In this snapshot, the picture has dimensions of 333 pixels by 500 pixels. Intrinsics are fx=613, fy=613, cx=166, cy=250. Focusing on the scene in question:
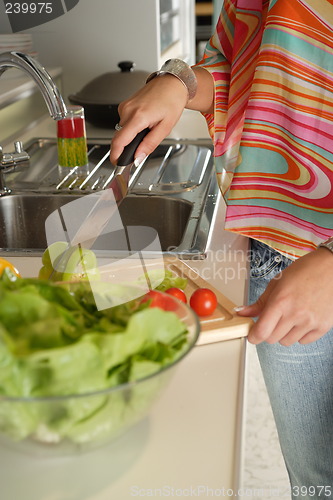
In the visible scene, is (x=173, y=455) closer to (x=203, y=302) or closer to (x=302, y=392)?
(x=203, y=302)

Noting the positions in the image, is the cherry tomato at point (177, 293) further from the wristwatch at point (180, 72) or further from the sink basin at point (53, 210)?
the sink basin at point (53, 210)

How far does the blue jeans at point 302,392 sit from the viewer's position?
1.12 metres

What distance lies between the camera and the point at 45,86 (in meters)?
1.15

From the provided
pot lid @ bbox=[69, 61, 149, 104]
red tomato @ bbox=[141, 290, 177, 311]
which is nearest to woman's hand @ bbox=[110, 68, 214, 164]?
red tomato @ bbox=[141, 290, 177, 311]

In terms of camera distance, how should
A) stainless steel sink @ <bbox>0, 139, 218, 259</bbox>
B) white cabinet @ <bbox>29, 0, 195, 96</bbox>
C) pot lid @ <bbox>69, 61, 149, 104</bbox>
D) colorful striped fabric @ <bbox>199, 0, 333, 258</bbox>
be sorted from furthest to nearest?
1. white cabinet @ <bbox>29, 0, 195, 96</bbox>
2. pot lid @ <bbox>69, 61, 149, 104</bbox>
3. stainless steel sink @ <bbox>0, 139, 218, 259</bbox>
4. colorful striped fabric @ <bbox>199, 0, 333, 258</bbox>

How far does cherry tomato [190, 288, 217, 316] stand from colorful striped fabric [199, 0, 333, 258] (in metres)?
0.28

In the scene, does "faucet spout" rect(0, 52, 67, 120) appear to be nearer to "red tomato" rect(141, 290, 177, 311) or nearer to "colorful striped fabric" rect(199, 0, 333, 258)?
"colorful striped fabric" rect(199, 0, 333, 258)

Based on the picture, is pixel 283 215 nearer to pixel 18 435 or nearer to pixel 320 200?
pixel 320 200

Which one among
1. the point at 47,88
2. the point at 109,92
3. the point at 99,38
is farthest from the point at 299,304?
the point at 99,38

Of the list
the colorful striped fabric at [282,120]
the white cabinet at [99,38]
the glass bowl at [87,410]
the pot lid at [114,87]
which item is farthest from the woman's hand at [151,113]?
the white cabinet at [99,38]

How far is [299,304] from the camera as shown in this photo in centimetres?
72

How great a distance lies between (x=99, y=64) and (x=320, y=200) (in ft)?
4.31

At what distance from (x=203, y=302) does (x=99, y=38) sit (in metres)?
1.51

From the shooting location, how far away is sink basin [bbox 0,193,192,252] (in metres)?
1.38
